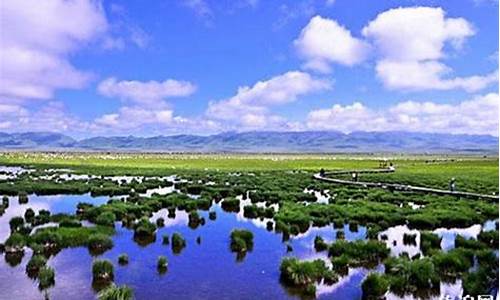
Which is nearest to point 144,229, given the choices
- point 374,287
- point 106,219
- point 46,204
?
point 106,219

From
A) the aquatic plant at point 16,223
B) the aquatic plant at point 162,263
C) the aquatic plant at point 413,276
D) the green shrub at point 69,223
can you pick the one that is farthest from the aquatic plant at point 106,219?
the aquatic plant at point 413,276

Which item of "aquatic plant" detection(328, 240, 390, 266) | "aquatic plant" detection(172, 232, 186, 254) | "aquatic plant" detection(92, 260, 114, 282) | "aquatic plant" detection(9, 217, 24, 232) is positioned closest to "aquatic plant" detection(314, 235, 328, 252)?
"aquatic plant" detection(328, 240, 390, 266)

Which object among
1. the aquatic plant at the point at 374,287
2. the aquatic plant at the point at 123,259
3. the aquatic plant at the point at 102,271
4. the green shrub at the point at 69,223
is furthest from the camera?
the green shrub at the point at 69,223

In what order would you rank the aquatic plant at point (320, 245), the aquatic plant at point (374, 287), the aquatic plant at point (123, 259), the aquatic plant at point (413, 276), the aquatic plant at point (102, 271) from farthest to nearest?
the aquatic plant at point (320, 245) < the aquatic plant at point (123, 259) < the aquatic plant at point (102, 271) < the aquatic plant at point (413, 276) < the aquatic plant at point (374, 287)

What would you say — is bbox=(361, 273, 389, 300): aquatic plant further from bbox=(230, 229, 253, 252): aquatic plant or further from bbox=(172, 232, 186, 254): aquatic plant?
bbox=(172, 232, 186, 254): aquatic plant

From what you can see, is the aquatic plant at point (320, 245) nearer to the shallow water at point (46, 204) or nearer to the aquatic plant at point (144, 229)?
the aquatic plant at point (144, 229)

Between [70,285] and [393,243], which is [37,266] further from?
[393,243]
